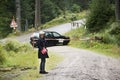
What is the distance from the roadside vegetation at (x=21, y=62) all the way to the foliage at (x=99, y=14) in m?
12.9

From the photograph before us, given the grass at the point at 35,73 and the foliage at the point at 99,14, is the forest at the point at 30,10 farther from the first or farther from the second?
the grass at the point at 35,73

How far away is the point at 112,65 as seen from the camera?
21.5 meters

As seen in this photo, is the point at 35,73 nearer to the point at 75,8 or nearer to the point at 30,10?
the point at 30,10

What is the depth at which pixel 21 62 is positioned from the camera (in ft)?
75.4

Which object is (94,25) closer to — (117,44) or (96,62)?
(117,44)

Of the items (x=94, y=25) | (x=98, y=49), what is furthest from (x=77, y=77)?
(x=94, y=25)

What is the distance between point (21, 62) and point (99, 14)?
18.8 m

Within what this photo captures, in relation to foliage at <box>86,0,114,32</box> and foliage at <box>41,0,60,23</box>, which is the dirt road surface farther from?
foliage at <box>41,0,60,23</box>

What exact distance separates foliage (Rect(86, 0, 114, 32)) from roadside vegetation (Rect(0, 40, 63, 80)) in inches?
507

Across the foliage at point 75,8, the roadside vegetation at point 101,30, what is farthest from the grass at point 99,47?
the foliage at point 75,8

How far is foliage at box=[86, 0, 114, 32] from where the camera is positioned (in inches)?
1587

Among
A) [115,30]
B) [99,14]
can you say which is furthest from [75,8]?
[115,30]

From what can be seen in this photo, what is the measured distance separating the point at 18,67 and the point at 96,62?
4.57 metres

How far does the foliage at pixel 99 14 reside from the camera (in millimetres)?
40312
